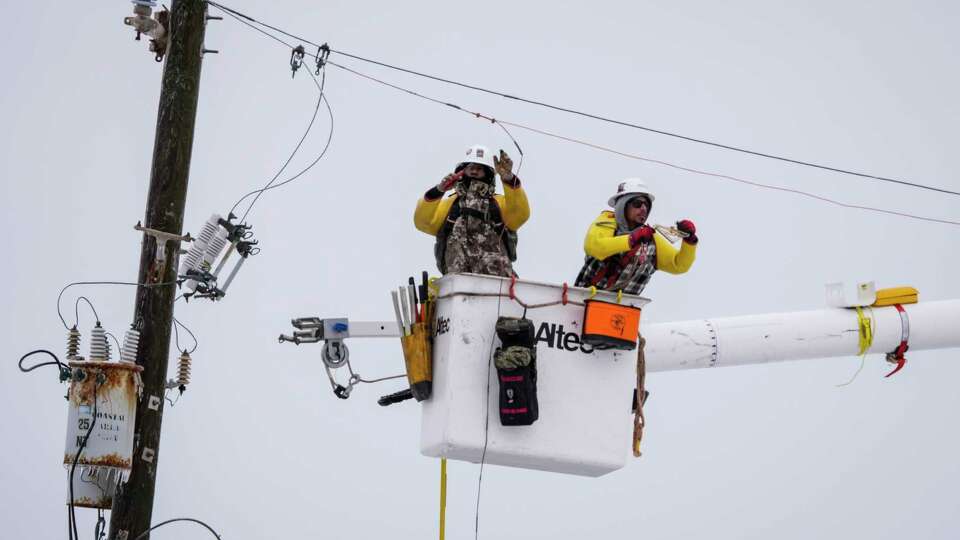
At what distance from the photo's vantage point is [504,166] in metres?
11.1

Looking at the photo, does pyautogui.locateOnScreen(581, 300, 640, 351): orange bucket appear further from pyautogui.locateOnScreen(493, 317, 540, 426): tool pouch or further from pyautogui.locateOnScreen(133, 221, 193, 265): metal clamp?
pyautogui.locateOnScreen(133, 221, 193, 265): metal clamp

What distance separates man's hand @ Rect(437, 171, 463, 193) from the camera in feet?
37.7

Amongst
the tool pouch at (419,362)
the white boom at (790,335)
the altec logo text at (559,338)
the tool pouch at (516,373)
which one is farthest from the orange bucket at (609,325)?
the tool pouch at (419,362)

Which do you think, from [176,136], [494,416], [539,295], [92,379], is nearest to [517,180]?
[539,295]

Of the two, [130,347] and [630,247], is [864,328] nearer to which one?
[630,247]

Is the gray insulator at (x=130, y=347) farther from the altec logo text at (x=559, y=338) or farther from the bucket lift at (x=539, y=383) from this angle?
the altec logo text at (x=559, y=338)

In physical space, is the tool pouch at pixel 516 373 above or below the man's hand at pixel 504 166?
below

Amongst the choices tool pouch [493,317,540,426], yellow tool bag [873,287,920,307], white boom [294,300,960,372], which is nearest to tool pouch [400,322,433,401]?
tool pouch [493,317,540,426]

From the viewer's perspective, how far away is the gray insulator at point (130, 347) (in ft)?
34.0

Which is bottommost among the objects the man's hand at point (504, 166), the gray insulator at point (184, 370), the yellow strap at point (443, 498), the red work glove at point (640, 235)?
the yellow strap at point (443, 498)

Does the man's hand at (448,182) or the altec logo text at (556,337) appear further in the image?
the man's hand at (448,182)

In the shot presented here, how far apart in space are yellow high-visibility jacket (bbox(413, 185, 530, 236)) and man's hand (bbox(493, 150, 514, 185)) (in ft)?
0.44

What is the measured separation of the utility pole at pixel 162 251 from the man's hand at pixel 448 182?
80.2 inches

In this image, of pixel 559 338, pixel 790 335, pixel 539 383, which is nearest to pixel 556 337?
pixel 559 338
